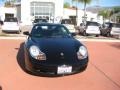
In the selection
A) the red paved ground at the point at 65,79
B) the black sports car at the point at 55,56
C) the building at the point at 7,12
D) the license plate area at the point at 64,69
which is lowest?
the red paved ground at the point at 65,79

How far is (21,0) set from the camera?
48469 millimetres

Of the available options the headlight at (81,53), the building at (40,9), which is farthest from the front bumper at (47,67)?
the building at (40,9)

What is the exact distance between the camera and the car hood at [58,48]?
27.1ft

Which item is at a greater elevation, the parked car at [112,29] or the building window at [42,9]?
the building window at [42,9]

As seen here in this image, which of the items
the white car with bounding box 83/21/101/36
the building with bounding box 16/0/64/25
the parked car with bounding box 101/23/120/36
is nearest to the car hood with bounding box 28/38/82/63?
the white car with bounding box 83/21/101/36

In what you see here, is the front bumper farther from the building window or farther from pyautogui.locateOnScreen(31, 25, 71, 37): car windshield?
the building window

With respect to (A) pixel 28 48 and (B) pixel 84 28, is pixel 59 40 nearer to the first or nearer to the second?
(A) pixel 28 48

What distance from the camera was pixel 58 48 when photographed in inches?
340

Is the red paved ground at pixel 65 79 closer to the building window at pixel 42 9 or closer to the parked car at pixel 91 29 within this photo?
the parked car at pixel 91 29

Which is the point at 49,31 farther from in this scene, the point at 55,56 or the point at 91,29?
the point at 91,29

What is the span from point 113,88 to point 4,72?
3.42 metres

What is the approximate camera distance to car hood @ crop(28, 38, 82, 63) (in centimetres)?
827

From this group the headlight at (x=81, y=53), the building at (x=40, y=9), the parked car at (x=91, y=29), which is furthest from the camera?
the building at (x=40, y=9)

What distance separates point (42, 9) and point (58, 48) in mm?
40672
